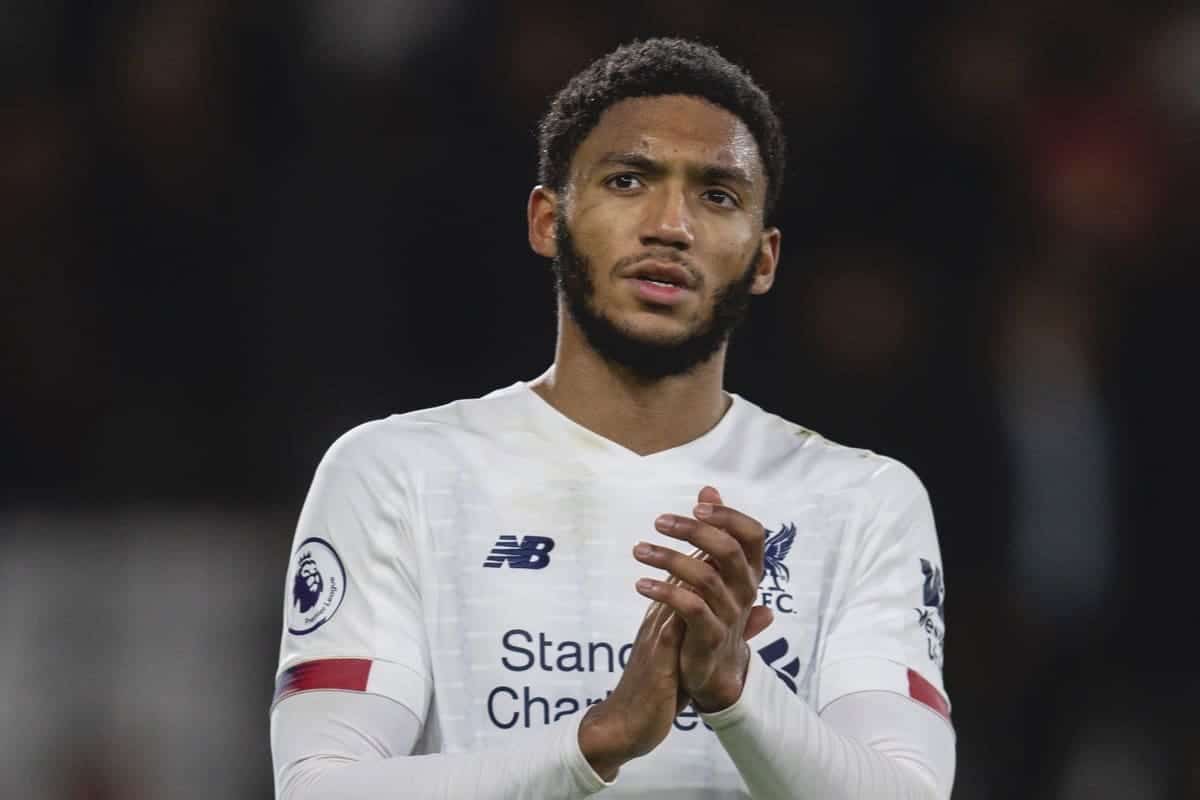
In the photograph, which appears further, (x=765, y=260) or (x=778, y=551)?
(x=765, y=260)

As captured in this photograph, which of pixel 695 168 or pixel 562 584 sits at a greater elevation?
pixel 695 168

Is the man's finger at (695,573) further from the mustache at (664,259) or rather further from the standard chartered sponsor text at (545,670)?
the mustache at (664,259)

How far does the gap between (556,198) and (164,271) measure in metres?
1.77

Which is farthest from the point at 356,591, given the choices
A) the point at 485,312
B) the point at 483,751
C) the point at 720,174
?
the point at 485,312

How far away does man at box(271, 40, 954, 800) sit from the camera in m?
2.59

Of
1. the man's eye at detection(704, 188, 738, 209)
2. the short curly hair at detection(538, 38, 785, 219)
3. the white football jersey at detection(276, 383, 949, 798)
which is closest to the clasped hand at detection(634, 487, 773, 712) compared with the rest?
the white football jersey at detection(276, 383, 949, 798)

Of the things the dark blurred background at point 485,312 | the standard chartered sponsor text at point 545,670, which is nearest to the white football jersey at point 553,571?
the standard chartered sponsor text at point 545,670

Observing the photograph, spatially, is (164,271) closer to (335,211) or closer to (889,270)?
(335,211)

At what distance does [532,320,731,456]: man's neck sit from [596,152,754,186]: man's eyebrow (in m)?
0.29

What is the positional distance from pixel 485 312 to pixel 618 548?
173 cm

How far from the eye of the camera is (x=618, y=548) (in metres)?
3.02

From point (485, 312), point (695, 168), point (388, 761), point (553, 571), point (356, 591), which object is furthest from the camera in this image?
point (485, 312)

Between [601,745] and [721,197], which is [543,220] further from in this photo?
[601,745]

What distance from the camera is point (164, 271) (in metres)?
4.71
